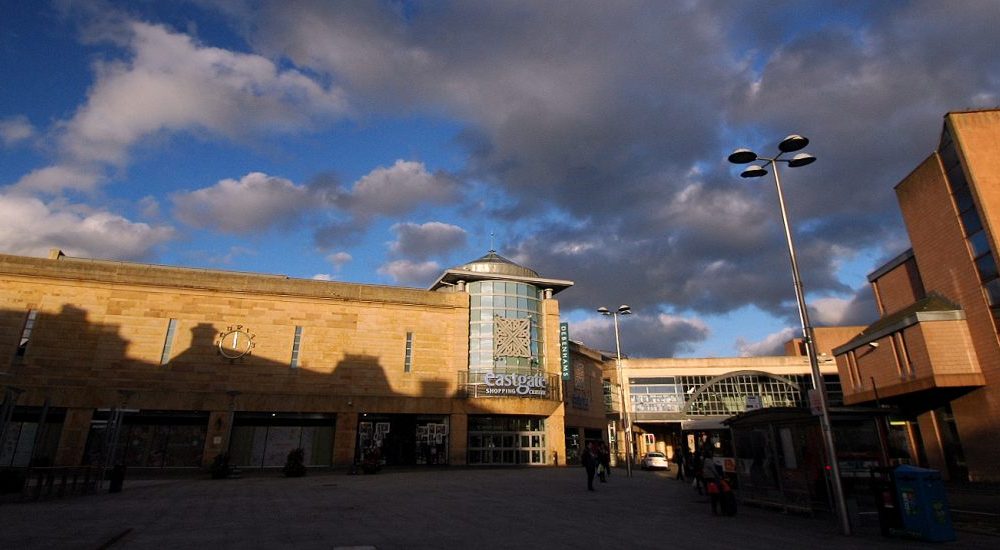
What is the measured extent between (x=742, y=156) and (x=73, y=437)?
126 feet

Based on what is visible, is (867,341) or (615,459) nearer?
(867,341)

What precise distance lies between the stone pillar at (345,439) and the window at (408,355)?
187 inches

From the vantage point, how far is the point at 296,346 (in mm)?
35656

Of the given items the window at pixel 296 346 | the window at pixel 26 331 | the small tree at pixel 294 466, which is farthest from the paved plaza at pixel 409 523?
the window at pixel 26 331

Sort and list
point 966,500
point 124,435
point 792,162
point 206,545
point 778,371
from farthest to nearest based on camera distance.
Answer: point 778,371 < point 124,435 < point 966,500 < point 792,162 < point 206,545

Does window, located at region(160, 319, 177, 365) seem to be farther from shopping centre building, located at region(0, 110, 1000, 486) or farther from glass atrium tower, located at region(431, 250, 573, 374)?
glass atrium tower, located at region(431, 250, 573, 374)

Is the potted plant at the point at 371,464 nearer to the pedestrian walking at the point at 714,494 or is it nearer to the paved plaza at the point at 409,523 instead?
the paved plaza at the point at 409,523

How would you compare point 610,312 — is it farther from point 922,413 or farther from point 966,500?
point 966,500

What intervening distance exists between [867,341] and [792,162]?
22.1 meters

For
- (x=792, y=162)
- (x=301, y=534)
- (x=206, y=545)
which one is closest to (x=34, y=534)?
(x=206, y=545)

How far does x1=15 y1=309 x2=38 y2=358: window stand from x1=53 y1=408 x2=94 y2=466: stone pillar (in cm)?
452

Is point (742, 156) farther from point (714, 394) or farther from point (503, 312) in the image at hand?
point (714, 394)

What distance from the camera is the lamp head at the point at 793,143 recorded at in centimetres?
1338

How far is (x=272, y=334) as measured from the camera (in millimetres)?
35281
